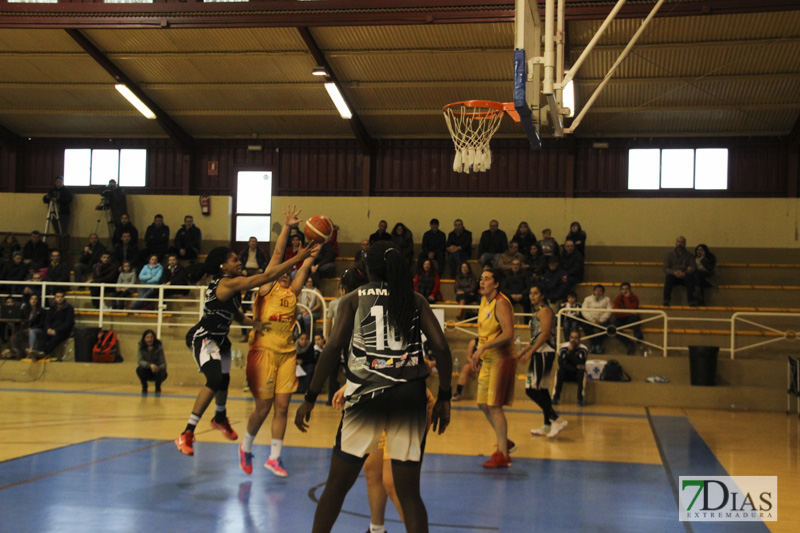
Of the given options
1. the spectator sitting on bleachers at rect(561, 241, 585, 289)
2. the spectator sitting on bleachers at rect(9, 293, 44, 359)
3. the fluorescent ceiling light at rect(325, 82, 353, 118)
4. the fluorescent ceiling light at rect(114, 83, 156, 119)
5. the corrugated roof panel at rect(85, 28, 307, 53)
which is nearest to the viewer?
the spectator sitting on bleachers at rect(9, 293, 44, 359)

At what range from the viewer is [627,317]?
15.2m

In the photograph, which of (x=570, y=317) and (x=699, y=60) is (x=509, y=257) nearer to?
(x=570, y=317)

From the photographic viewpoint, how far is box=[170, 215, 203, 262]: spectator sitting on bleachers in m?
20.0

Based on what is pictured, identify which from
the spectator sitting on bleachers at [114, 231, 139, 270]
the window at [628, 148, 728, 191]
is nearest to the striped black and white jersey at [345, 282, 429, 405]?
the spectator sitting on bleachers at [114, 231, 139, 270]

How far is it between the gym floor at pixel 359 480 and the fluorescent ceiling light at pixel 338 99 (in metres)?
9.25

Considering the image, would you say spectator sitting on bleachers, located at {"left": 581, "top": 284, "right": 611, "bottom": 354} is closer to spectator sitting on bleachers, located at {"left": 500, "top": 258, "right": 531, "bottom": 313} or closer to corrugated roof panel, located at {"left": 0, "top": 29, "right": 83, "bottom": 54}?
spectator sitting on bleachers, located at {"left": 500, "top": 258, "right": 531, "bottom": 313}

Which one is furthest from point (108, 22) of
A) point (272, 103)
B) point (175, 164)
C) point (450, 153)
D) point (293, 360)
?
point (293, 360)

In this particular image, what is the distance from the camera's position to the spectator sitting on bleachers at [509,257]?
1720cm

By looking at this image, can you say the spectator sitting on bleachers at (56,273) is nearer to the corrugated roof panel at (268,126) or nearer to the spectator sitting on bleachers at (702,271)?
the corrugated roof panel at (268,126)

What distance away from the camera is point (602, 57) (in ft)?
55.0

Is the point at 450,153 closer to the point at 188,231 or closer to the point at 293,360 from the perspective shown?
the point at 188,231

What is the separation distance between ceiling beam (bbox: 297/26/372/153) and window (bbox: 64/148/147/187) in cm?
683

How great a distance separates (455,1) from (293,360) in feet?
35.2

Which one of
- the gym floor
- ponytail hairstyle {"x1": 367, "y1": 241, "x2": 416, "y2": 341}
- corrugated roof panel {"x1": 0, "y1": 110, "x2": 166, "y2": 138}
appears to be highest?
corrugated roof panel {"x1": 0, "y1": 110, "x2": 166, "y2": 138}
